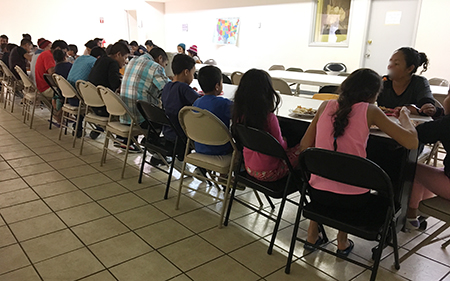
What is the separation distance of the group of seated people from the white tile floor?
0.29 meters

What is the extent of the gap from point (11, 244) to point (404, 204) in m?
2.47

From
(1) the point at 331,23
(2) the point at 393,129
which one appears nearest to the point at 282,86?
(2) the point at 393,129

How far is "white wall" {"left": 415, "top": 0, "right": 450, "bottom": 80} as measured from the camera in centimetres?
586

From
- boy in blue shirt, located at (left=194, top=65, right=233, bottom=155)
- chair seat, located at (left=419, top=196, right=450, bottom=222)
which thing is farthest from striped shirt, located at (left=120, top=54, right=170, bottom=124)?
chair seat, located at (left=419, top=196, right=450, bottom=222)

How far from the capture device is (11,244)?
214cm

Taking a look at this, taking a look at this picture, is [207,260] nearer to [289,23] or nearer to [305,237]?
[305,237]

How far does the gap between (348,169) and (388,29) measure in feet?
20.2

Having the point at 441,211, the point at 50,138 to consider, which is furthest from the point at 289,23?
the point at 441,211

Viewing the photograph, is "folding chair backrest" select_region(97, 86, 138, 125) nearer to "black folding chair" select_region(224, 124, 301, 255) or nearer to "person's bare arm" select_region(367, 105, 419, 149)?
"black folding chair" select_region(224, 124, 301, 255)

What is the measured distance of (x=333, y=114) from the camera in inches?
69.7

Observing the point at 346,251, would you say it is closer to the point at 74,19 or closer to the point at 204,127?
the point at 204,127

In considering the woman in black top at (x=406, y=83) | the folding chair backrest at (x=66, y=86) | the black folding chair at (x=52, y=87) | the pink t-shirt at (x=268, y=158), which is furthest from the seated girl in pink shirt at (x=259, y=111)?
the black folding chair at (x=52, y=87)

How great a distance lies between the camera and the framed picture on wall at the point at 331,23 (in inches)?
285

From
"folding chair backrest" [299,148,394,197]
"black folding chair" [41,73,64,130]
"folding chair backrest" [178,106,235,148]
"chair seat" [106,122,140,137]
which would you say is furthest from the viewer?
"black folding chair" [41,73,64,130]
